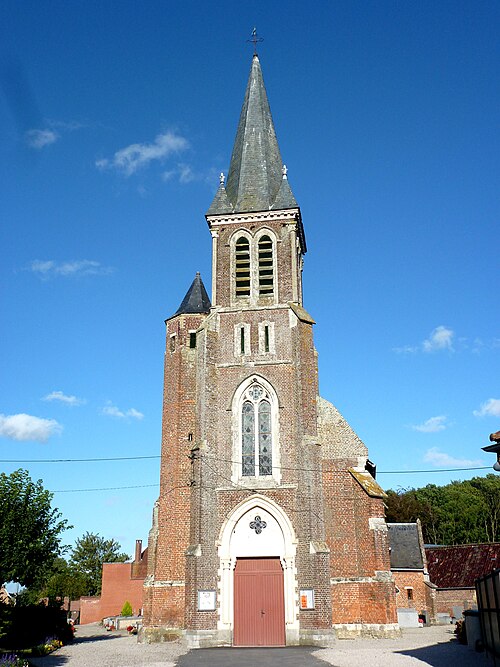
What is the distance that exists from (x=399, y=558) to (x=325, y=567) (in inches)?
761

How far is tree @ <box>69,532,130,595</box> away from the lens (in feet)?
211

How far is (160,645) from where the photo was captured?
23047 millimetres

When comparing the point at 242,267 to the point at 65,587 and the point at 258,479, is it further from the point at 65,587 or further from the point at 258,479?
the point at 65,587

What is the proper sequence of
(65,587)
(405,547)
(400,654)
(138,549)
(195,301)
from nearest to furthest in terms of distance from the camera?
(400,654), (195,301), (405,547), (138,549), (65,587)

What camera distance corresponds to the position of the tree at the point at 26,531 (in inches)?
910

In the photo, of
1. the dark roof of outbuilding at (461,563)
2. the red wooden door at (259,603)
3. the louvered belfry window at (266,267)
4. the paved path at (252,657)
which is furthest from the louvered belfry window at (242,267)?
the dark roof of outbuilding at (461,563)

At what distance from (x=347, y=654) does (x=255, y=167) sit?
21371mm

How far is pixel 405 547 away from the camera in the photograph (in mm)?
39719

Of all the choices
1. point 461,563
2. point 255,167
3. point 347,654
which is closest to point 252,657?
point 347,654

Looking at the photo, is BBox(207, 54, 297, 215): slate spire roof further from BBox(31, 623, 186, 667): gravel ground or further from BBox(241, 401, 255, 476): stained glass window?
BBox(31, 623, 186, 667): gravel ground

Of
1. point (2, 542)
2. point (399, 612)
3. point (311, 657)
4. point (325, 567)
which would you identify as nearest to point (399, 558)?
point (399, 612)

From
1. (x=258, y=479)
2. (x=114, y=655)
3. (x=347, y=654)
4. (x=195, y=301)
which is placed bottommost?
(x=114, y=655)

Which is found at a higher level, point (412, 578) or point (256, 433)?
point (256, 433)

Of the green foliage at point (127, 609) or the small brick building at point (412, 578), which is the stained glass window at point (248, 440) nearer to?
the small brick building at point (412, 578)
